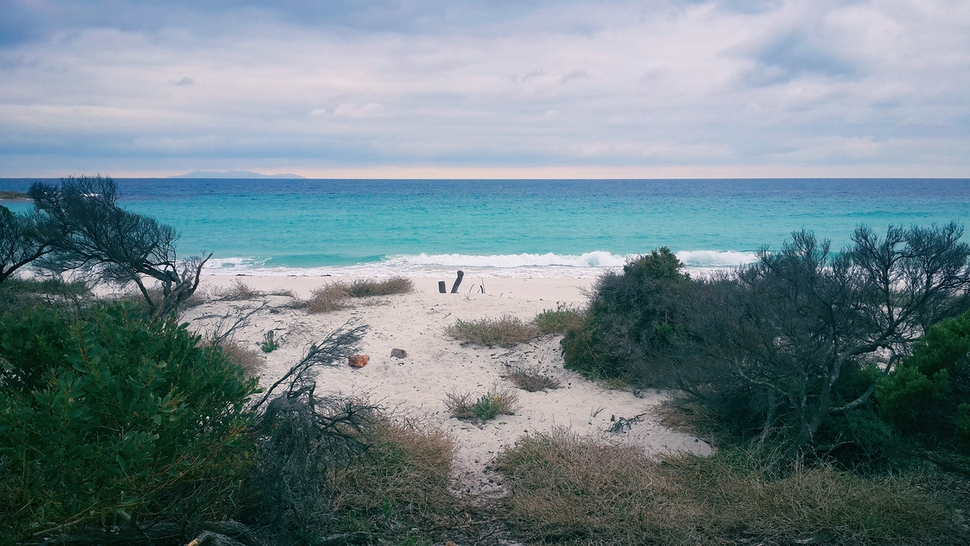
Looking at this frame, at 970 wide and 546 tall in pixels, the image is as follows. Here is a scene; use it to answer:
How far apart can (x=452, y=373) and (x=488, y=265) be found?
16305 millimetres

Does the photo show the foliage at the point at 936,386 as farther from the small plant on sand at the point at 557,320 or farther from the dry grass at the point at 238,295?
the dry grass at the point at 238,295

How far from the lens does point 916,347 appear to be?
4.36 m

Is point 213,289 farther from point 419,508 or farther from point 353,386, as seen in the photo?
point 419,508

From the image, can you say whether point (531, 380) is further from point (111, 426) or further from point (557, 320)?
point (111, 426)

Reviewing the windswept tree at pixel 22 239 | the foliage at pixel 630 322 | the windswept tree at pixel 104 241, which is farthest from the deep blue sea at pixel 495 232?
the windswept tree at pixel 22 239

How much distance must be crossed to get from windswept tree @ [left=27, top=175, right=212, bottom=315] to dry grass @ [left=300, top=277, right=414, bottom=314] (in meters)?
2.33

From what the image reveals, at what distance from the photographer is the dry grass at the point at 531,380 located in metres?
8.03

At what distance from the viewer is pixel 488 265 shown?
24.8 metres

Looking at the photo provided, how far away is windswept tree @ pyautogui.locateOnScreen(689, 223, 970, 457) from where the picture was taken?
506cm

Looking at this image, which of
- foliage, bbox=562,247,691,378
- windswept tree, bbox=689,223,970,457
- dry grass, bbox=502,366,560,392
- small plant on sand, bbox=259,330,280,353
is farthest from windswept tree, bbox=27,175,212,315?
windswept tree, bbox=689,223,970,457

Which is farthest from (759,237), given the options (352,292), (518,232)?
(352,292)

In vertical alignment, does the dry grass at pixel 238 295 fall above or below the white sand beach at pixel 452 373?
above

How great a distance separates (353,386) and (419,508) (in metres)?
3.64

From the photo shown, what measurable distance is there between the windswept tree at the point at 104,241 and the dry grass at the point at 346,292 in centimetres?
233
